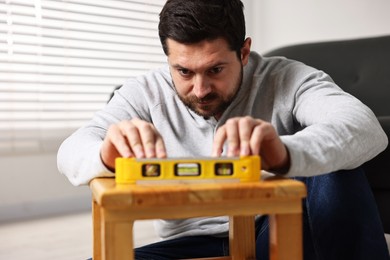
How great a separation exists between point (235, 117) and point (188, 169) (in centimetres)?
30

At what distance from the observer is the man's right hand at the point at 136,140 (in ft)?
2.28

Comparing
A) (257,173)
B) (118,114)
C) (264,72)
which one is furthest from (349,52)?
(257,173)

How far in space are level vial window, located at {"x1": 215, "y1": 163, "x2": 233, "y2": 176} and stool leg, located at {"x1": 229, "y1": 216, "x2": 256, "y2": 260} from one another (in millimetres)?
329

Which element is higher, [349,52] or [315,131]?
[349,52]

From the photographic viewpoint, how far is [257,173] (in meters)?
0.67

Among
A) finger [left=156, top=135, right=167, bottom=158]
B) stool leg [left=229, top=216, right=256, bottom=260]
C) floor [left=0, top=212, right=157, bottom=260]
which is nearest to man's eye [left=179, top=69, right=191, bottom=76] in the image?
stool leg [left=229, top=216, right=256, bottom=260]

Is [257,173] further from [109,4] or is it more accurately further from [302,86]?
[109,4]

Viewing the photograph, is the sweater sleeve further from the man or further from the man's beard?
the man's beard

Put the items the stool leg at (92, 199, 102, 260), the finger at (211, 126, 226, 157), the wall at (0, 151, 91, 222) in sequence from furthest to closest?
the wall at (0, 151, 91, 222) < the stool leg at (92, 199, 102, 260) < the finger at (211, 126, 226, 157)

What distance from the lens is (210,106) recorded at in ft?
3.59

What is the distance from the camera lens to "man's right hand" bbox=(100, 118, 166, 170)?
2.28 feet

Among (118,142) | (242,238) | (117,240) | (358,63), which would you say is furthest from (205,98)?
(358,63)

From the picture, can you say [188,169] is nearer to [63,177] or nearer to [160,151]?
[160,151]

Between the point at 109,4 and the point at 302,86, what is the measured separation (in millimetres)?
1644
